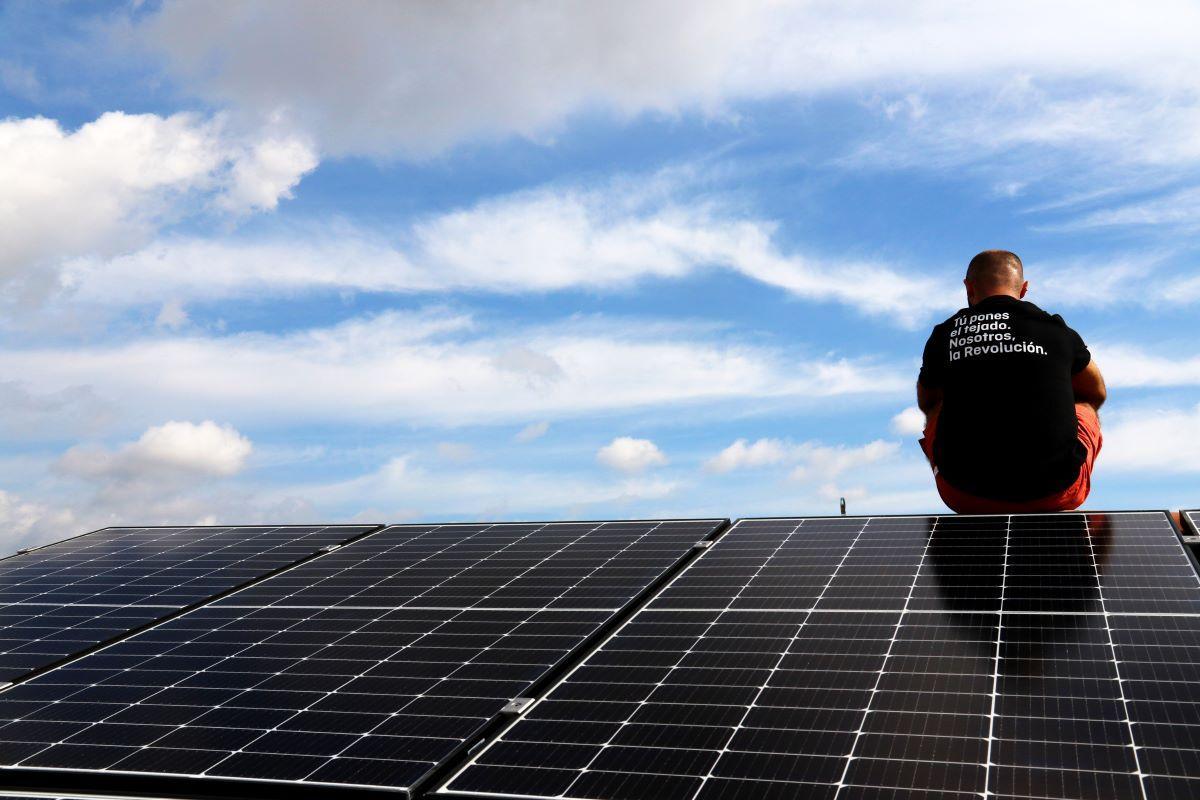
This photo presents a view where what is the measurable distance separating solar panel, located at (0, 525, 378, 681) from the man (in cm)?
758

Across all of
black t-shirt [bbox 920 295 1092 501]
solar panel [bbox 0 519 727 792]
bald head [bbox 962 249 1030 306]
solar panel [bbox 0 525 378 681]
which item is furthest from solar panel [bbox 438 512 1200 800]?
solar panel [bbox 0 525 378 681]

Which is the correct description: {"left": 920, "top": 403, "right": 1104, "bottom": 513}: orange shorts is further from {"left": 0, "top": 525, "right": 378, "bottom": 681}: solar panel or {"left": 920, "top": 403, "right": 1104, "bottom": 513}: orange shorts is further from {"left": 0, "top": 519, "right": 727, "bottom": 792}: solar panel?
{"left": 0, "top": 525, "right": 378, "bottom": 681}: solar panel

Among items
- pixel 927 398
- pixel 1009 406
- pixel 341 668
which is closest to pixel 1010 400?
pixel 1009 406

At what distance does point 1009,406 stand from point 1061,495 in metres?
1.24

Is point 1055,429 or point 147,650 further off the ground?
point 1055,429

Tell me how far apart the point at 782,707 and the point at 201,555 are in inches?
373

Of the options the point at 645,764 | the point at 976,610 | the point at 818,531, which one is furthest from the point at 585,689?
the point at 818,531

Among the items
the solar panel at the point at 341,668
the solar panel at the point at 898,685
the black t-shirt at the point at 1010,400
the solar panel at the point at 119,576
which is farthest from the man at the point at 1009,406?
the solar panel at the point at 119,576

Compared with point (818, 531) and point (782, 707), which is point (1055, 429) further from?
point (782, 707)

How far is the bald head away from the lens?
38.7 ft

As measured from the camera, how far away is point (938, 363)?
11484 mm

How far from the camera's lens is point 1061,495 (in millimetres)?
11219

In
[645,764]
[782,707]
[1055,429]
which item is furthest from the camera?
[1055,429]

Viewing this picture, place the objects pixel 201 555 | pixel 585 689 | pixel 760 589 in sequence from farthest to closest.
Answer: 1. pixel 201 555
2. pixel 760 589
3. pixel 585 689
